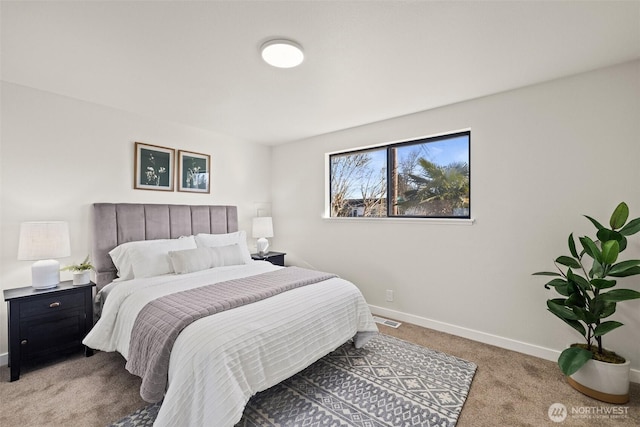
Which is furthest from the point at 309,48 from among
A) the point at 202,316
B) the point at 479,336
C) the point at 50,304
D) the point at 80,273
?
the point at 479,336

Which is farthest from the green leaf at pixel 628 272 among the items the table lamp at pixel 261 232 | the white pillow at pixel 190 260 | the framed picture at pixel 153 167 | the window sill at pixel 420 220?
the framed picture at pixel 153 167

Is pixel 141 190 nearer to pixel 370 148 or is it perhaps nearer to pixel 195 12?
pixel 195 12

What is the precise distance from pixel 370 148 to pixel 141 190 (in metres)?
2.83

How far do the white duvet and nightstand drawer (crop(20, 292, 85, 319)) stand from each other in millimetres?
226

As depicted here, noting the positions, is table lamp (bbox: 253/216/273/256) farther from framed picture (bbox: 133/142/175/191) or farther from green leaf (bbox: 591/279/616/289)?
green leaf (bbox: 591/279/616/289)

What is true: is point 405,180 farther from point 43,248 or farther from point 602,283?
point 43,248

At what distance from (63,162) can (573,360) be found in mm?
4487

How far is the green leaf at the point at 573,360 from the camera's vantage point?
72.6 inches

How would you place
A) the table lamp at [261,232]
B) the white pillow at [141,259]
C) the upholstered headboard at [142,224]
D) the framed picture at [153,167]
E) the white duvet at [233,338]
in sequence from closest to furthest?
the white duvet at [233,338] → the white pillow at [141,259] → the upholstered headboard at [142,224] → the framed picture at [153,167] → the table lamp at [261,232]

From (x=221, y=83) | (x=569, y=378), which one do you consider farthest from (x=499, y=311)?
(x=221, y=83)

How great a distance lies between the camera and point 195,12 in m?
1.59

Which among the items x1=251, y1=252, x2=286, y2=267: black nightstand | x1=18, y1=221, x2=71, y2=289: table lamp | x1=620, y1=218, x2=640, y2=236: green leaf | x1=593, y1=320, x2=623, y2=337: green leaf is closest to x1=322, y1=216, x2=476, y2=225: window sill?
x1=251, y1=252, x2=286, y2=267: black nightstand

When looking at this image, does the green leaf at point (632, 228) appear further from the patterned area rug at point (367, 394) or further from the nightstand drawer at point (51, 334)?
the nightstand drawer at point (51, 334)

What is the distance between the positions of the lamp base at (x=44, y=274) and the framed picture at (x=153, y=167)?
3.63 feet
